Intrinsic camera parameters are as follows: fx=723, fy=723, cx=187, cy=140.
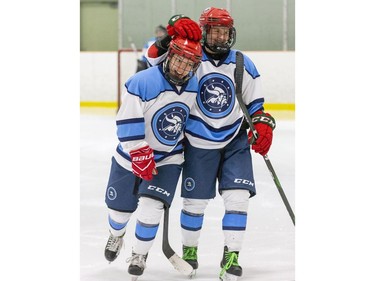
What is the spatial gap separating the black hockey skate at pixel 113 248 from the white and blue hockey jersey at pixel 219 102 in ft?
1.42

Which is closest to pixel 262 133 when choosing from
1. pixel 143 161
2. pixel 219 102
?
pixel 219 102

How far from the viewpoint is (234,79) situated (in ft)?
7.07

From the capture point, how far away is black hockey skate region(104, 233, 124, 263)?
2340mm

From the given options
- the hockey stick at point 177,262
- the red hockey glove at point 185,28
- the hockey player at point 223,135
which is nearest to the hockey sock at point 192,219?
the hockey player at point 223,135

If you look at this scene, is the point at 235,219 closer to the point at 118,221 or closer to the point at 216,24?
the point at 118,221

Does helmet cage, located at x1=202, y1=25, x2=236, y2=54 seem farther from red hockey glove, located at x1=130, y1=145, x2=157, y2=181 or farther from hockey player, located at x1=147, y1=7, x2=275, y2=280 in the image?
red hockey glove, located at x1=130, y1=145, x2=157, y2=181

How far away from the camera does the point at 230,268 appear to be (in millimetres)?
2160

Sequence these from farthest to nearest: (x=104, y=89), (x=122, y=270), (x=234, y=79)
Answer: (x=104, y=89) < (x=122, y=270) < (x=234, y=79)

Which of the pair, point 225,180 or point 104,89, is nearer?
point 225,180

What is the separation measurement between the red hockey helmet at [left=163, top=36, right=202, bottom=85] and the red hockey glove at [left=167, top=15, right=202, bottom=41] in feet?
0.05
